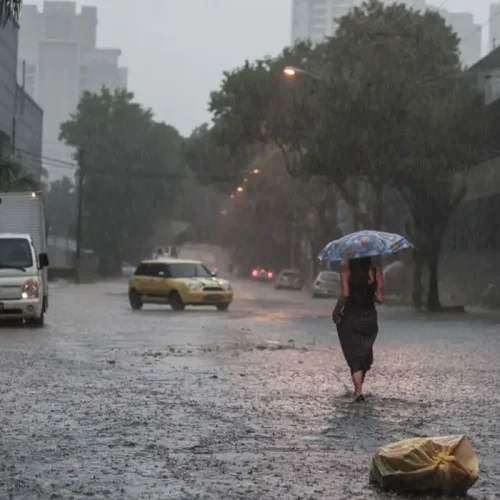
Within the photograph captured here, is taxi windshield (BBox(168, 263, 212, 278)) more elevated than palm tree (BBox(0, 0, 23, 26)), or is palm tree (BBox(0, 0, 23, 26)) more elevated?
palm tree (BBox(0, 0, 23, 26))

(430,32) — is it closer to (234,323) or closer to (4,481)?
(234,323)

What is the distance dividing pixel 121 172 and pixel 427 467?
97.9m

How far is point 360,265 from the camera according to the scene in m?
14.1

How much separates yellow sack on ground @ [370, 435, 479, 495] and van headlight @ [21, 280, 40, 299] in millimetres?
19070

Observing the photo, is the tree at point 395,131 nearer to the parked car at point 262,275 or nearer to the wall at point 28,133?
the wall at point 28,133

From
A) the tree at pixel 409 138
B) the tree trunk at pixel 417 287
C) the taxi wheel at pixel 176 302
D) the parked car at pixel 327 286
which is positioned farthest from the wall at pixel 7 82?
the taxi wheel at pixel 176 302

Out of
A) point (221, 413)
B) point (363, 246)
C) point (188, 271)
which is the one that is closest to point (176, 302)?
point (188, 271)

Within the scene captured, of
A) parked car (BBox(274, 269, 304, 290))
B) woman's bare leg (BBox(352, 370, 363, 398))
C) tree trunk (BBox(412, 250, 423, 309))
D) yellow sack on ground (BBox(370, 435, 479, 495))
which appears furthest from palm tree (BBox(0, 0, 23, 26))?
parked car (BBox(274, 269, 304, 290))

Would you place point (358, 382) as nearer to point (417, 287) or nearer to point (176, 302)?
point (176, 302)

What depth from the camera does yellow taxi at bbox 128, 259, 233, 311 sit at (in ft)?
126

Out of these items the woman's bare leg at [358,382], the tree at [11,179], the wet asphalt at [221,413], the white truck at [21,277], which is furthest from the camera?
the tree at [11,179]

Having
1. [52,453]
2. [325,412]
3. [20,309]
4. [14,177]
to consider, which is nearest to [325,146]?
[14,177]

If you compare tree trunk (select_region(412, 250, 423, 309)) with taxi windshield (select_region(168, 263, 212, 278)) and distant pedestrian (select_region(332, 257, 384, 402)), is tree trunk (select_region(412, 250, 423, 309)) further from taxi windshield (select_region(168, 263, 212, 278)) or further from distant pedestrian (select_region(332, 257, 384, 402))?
distant pedestrian (select_region(332, 257, 384, 402))

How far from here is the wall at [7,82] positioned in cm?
8469
